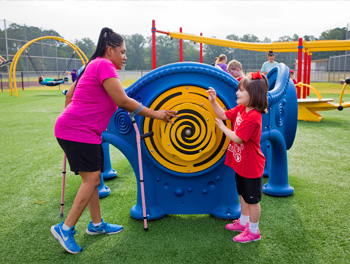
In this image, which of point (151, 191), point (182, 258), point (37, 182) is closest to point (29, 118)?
point (37, 182)

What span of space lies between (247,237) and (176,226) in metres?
0.61

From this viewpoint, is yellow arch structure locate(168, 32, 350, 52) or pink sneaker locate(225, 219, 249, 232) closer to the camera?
pink sneaker locate(225, 219, 249, 232)

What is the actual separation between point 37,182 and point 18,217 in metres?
0.98

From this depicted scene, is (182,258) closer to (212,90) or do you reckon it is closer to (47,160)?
(212,90)

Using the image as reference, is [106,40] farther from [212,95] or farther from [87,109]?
[212,95]

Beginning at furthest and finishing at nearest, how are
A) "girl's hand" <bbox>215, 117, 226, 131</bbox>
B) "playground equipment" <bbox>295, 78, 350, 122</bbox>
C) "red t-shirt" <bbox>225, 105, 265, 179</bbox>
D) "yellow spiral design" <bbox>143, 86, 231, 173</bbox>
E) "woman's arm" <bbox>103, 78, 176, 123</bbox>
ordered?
1. "playground equipment" <bbox>295, 78, 350, 122</bbox>
2. "yellow spiral design" <bbox>143, 86, 231, 173</bbox>
3. "girl's hand" <bbox>215, 117, 226, 131</bbox>
4. "red t-shirt" <bbox>225, 105, 265, 179</bbox>
5. "woman's arm" <bbox>103, 78, 176, 123</bbox>

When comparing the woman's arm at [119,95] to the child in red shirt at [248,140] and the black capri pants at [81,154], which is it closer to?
the black capri pants at [81,154]

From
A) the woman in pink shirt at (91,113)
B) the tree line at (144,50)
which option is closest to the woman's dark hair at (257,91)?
the woman in pink shirt at (91,113)

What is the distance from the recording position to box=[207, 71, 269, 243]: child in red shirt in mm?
2234

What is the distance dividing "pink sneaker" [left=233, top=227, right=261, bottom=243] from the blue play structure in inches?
12.2

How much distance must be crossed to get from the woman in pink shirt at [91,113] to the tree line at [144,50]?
1073 inches

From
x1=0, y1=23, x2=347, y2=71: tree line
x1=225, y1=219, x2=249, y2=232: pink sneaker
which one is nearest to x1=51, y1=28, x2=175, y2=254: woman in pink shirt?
x1=225, y1=219, x2=249, y2=232: pink sneaker

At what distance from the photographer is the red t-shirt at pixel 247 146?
2211 millimetres

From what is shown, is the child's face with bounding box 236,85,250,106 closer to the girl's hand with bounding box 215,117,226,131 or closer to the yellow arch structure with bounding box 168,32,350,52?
the girl's hand with bounding box 215,117,226,131
